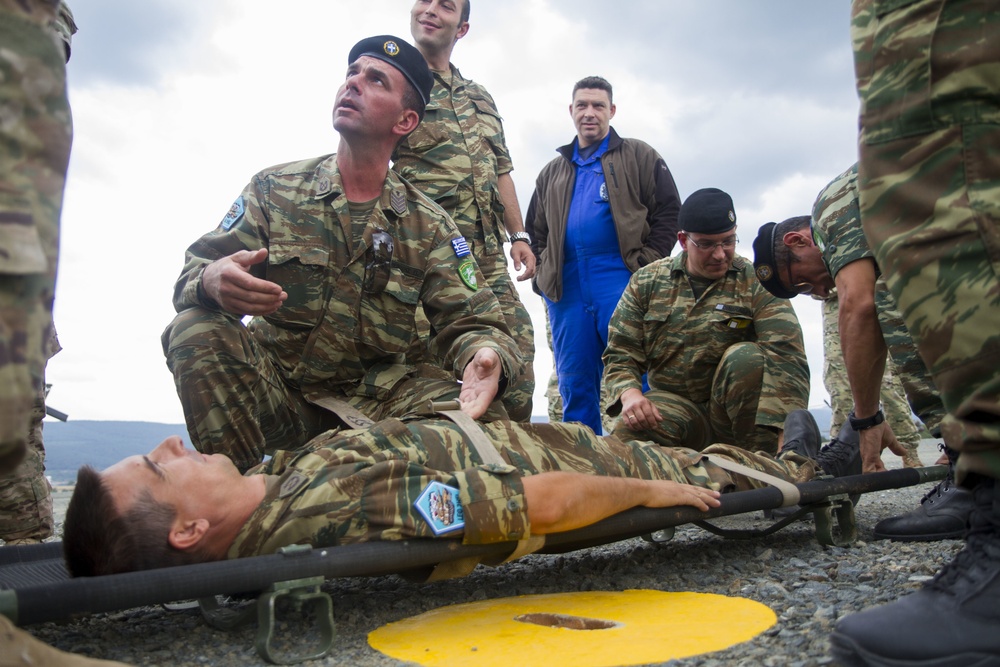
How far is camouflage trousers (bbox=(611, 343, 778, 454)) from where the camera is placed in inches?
161

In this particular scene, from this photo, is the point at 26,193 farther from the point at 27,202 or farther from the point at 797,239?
the point at 797,239

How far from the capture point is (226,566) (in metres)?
1.80

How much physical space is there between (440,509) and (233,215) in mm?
1913

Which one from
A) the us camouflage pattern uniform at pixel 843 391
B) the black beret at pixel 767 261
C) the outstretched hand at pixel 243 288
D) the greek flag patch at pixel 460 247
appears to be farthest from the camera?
the us camouflage pattern uniform at pixel 843 391

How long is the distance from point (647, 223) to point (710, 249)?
3.74 feet

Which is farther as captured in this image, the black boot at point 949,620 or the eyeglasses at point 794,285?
the eyeglasses at point 794,285

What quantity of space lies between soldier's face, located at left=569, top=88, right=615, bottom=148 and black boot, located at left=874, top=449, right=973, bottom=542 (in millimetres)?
3191

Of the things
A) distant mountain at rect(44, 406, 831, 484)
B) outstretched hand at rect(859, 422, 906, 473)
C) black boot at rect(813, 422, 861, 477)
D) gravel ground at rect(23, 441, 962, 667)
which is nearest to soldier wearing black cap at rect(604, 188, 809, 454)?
black boot at rect(813, 422, 861, 477)

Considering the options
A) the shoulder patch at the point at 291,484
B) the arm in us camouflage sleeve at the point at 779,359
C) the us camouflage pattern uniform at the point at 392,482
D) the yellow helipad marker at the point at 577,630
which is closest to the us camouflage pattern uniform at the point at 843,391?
the arm in us camouflage sleeve at the point at 779,359

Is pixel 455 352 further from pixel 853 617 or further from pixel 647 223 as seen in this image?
pixel 647 223

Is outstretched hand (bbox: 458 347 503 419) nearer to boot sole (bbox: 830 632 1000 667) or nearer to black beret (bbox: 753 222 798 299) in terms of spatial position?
black beret (bbox: 753 222 798 299)

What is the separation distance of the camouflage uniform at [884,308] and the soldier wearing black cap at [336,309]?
125 centimetres

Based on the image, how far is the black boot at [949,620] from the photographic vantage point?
4.67ft

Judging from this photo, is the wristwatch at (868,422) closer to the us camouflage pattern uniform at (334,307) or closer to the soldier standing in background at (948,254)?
the us camouflage pattern uniform at (334,307)
